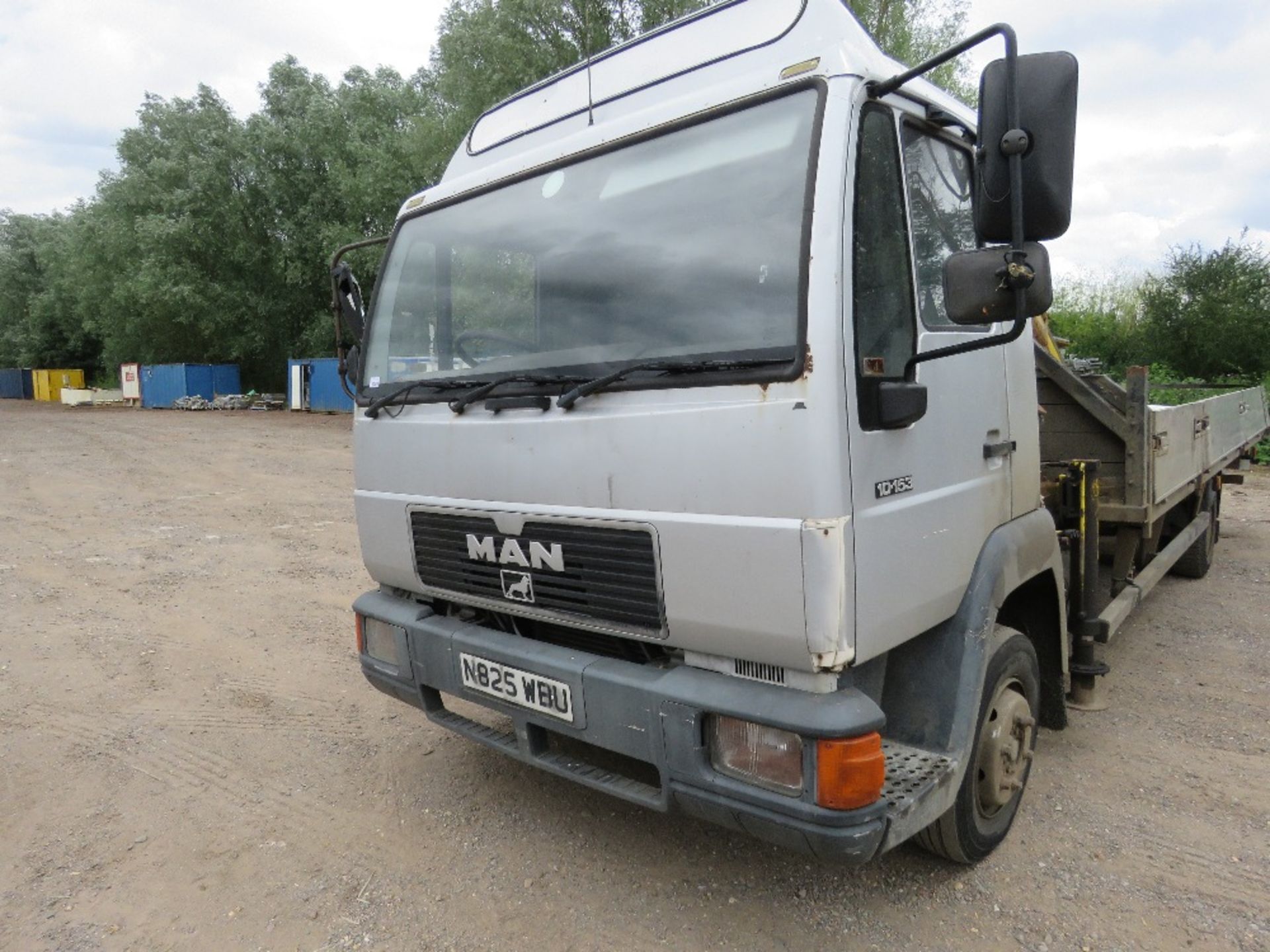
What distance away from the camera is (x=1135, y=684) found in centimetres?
453

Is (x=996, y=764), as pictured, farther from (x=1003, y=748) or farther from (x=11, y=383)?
(x=11, y=383)

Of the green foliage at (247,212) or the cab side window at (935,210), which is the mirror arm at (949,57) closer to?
the cab side window at (935,210)

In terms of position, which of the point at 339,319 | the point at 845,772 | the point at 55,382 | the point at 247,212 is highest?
the point at 247,212

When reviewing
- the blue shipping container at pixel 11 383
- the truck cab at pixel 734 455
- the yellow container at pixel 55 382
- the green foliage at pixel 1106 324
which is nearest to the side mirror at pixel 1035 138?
the truck cab at pixel 734 455

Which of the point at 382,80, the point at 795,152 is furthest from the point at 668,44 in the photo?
the point at 382,80

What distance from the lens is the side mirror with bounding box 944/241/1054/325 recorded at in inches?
78.0

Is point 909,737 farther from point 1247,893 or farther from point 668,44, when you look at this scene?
point 668,44

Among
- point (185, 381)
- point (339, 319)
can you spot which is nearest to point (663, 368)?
point (339, 319)

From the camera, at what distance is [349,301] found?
11.5ft

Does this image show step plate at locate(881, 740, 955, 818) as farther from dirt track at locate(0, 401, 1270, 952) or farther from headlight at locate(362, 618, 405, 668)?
headlight at locate(362, 618, 405, 668)

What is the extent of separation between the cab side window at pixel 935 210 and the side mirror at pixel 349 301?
2.18 m

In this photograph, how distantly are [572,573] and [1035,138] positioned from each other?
165 centimetres

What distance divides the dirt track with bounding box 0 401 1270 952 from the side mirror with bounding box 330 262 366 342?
1.91 metres

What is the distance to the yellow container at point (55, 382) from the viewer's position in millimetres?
46969
